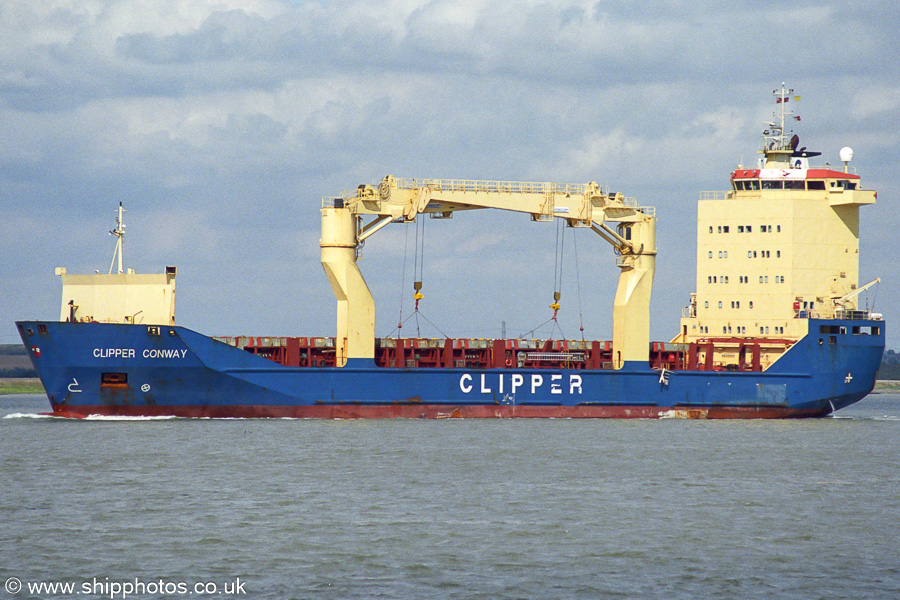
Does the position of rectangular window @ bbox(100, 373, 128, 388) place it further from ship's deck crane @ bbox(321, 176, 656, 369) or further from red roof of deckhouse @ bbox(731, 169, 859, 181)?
red roof of deckhouse @ bbox(731, 169, 859, 181)

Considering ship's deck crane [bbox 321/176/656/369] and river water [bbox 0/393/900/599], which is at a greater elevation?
ship's deck crane [bbox 321/176/656/369]

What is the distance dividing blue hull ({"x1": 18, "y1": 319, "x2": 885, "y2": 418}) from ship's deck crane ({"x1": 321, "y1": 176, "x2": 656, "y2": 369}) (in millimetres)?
1178

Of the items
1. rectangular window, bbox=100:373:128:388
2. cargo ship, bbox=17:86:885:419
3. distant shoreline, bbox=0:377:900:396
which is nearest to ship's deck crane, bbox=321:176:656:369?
cargo ship, bbox=17:86:885:419

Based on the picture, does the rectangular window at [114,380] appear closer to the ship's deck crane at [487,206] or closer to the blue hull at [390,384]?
the blue hull at [390,384]

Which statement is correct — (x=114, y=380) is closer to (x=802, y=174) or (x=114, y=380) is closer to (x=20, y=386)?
(x=802, y=174)

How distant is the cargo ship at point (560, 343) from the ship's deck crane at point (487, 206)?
0.17 ft

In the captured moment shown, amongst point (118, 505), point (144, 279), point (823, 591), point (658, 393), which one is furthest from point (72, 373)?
point (823, 591)

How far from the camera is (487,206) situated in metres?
37.8

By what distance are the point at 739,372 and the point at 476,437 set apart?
11910mm

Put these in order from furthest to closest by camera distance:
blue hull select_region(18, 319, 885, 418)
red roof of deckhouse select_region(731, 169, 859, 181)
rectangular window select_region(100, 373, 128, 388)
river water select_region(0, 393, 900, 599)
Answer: red roof of deckhouse select_region(731, 169, 859, 181) < rectangular window select_region(100, 373, 128, 388) < blue hull select_region(18, 319, 885, 418) < river water select_region(0, 393, 900, 599)

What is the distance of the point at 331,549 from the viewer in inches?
664

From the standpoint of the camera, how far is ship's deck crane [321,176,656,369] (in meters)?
36.6

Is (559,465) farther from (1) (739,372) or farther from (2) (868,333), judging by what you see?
(2) (868,333)

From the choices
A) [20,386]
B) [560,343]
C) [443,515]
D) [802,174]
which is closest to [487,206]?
[560,343]
